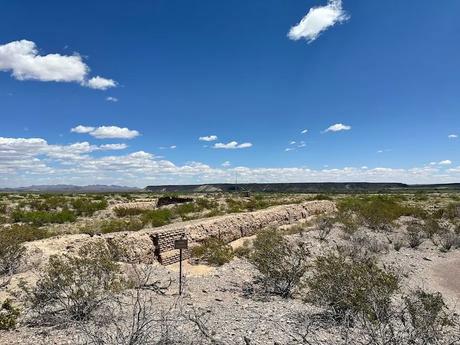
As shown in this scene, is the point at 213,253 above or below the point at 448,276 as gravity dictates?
above

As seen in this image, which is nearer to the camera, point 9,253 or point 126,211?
point 9,253

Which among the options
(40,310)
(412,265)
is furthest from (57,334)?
(412,265)

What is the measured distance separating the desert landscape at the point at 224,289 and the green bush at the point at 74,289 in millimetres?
27

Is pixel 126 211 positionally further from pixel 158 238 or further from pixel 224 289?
pixel 224 289

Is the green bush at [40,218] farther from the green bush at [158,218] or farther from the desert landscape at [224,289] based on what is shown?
the desert landscape at [224,289]

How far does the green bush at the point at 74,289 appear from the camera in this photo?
8531 mm

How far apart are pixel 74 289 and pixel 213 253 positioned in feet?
27.2

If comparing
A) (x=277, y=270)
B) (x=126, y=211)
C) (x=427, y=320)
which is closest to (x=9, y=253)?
(x=277, y=270)

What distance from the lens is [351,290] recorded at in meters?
9.12

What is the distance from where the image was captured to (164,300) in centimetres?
1048

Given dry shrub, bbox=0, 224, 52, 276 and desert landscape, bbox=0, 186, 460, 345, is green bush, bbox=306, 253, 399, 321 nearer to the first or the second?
desert landscape, bbox=0, 186, 460, 345

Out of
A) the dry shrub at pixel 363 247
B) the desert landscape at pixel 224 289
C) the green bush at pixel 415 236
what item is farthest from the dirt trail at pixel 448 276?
the dry shrub at pixel 363 247

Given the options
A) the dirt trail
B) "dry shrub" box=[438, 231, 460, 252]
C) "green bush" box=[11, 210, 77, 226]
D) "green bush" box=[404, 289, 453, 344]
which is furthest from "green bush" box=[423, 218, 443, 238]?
"green bush" box=[11, 210, 77, 226]

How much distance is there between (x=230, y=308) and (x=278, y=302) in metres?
1.64
